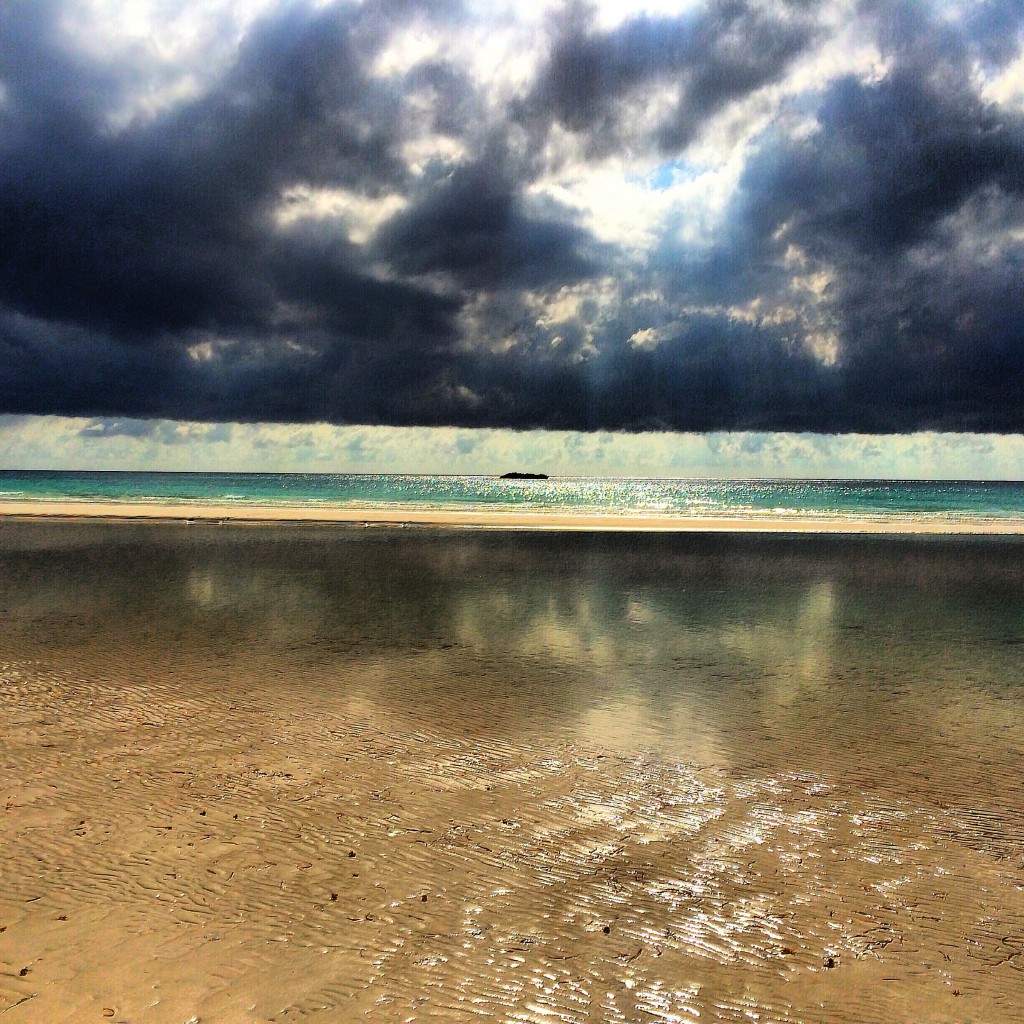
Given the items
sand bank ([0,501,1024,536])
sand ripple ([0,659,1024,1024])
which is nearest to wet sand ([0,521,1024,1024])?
sand ripple ([0,659,1024,1024])

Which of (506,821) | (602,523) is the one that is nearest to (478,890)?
(506,821)

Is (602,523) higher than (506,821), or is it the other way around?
(602,523)

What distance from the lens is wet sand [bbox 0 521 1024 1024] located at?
4094 mm

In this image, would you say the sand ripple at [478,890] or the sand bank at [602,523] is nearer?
the sand ripple at [478,890]

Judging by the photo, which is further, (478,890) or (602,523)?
(602,523)

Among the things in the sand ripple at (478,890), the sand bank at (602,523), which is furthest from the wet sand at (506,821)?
the sand bank at (602,523)

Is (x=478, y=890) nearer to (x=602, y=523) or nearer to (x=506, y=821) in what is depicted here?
(x=506, y=821)

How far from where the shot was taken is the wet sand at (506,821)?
4.09 metres

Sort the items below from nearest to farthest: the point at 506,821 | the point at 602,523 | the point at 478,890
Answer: the point at 478,890 < the point at 506,821 < the point at 602,523

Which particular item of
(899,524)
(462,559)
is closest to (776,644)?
(462,559)

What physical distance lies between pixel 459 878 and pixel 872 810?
380 centimetres

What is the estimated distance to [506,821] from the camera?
5.93 meters

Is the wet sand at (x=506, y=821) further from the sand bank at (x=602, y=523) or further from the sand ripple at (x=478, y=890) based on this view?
the sand bank at (x=602, y=523)

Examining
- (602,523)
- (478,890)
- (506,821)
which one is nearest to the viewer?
(478,890)
